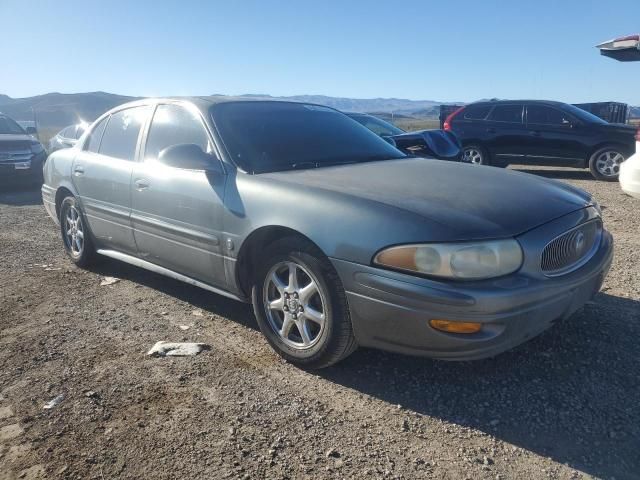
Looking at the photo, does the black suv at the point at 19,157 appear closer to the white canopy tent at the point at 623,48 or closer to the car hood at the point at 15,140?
the car hood at the point at 15,140

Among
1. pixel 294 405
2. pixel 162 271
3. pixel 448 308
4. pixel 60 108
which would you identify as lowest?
pixel 294 405

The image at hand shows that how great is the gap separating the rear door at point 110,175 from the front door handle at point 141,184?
12 centimetres

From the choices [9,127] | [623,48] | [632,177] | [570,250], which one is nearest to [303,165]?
[570,250]

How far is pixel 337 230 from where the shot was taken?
2.70 metres

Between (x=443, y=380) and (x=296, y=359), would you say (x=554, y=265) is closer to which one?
(x=443, y=380)

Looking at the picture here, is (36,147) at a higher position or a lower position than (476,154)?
higher

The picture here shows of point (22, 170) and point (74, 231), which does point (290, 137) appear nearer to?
point (74, 231)

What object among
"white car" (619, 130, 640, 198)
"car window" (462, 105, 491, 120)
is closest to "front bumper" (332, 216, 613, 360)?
"white car" (619, 130, 640, 198)

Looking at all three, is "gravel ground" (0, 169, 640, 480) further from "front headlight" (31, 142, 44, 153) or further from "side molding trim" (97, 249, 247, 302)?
"front headlight" (31, 142, 44, 153)

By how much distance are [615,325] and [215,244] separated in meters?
2.64

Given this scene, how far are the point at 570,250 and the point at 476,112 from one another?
9569 mm

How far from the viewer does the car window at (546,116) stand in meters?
10.8

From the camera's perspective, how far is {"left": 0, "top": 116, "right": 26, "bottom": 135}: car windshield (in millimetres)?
11341

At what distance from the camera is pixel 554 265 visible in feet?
8.93
